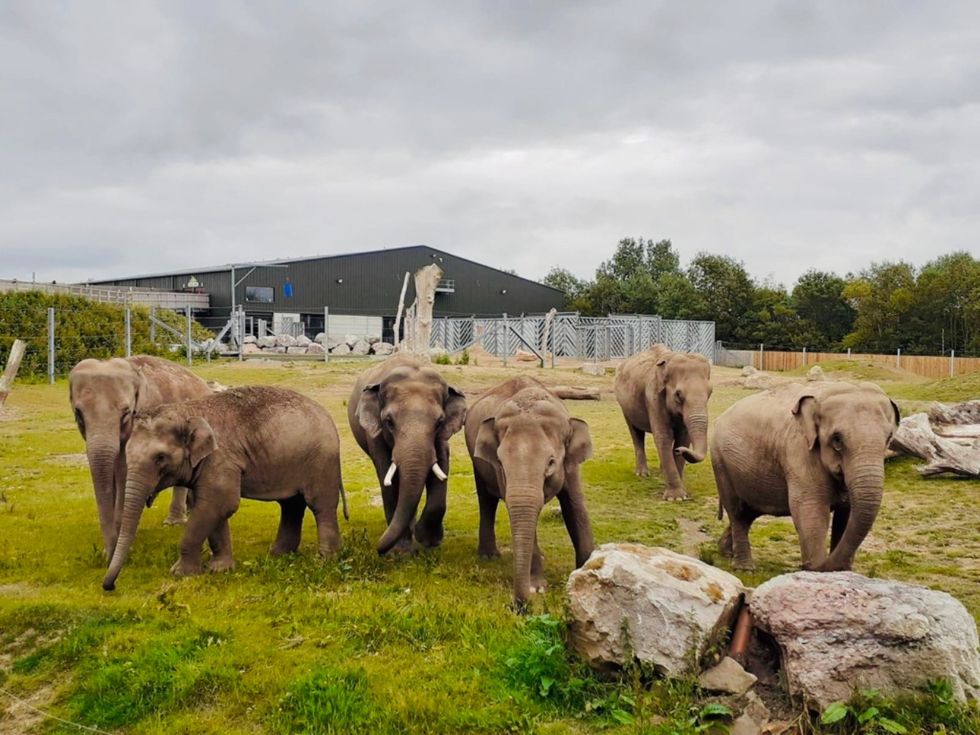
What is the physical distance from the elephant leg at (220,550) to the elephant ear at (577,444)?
341cm

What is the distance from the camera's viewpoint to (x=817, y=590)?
5.57 meters

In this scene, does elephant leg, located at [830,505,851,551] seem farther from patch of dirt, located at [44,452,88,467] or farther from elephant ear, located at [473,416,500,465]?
patch of dirt, located at [44,452,88,467]

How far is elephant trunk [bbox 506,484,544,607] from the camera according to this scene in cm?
689

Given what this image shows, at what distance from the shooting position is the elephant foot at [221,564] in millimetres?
8070

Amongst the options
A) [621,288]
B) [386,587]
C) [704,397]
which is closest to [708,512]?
[704,397]

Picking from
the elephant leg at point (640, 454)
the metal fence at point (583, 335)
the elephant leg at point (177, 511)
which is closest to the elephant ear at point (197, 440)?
the elephant leg at point (177, 511)

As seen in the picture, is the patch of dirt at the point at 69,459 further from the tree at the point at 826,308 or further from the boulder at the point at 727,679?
the tree at the point at 826,308

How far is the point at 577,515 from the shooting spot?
26.2 ft

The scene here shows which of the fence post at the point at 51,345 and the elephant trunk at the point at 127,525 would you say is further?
the fence post at the point at 51,345

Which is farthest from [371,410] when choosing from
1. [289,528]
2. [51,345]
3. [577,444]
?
[51,345]

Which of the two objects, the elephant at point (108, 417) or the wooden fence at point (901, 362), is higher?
the elephant at point (108, 417)

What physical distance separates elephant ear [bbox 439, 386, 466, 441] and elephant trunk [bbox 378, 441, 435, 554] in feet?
1.70

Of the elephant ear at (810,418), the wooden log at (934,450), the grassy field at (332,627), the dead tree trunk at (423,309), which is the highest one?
the dead tree trunk at (423,309)

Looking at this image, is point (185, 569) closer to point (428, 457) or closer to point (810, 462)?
point (428, 457)
